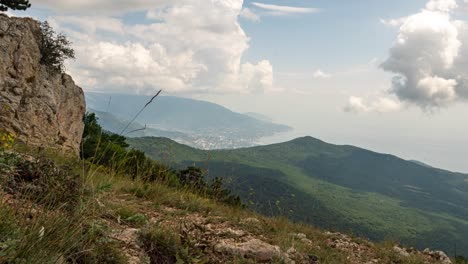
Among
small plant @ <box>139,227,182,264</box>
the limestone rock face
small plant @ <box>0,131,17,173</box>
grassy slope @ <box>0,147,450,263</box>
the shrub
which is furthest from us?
the limestone rock face

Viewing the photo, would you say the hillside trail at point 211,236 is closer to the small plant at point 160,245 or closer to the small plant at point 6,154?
the small plant at point 160,245

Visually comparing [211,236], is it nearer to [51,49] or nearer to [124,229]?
[124,229]

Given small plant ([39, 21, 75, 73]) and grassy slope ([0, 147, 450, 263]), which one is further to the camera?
small plant ([39, 21, 75, 73])

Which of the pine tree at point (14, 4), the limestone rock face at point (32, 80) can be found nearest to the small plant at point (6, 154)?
the limestone rock face at point (32, 80)

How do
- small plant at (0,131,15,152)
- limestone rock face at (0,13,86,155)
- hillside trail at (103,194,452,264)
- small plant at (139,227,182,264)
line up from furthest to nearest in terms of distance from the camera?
limestone rock face at (0,13,86,155) < small plant at (0,131,15,152) < hillside trail at (103,194,452,264) < small plant at (139,227,182,264)

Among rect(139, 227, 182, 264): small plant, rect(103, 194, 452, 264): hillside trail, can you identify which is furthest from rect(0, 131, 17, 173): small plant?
rect(139, 227, 182, 264): small plant

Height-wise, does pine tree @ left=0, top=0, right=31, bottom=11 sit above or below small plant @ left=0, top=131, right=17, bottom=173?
above

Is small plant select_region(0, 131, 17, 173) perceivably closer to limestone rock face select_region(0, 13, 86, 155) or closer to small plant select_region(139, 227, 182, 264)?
small plant select_region(139, 227, 182, 264)

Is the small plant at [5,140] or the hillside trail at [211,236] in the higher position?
the small plant at [5,140]

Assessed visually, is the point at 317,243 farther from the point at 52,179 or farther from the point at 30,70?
the point at 30,70

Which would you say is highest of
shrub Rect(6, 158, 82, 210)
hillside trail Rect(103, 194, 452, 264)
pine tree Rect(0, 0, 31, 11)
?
pine tree Rect(0, 0, 31, 11)

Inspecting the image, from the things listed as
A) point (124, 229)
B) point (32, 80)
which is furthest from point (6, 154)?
point (32, 80)

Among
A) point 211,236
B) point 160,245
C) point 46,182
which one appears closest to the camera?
point 160,245

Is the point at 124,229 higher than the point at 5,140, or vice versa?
the point at 5,140
